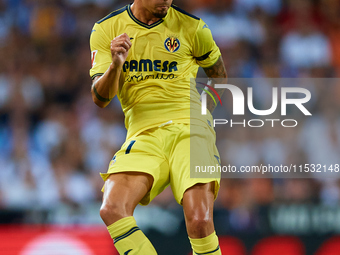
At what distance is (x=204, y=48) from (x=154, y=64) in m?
0.42

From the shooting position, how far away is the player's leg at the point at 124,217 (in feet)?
9.42

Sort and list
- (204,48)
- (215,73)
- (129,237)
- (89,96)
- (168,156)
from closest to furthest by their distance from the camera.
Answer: (129,237)
(168,156)
(204,48)
(215,73)
(89,96)

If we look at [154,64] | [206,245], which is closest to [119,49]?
[154,64]

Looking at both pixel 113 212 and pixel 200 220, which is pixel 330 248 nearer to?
pixel 200 220

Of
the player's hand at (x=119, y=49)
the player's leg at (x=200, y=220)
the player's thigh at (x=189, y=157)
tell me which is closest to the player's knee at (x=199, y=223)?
the player's leg at (x=200, y=220)

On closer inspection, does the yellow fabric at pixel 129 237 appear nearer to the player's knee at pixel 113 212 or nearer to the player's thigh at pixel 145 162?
the player's knee at pixel 113 212

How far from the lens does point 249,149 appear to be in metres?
6.57

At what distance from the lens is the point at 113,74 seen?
120 inches

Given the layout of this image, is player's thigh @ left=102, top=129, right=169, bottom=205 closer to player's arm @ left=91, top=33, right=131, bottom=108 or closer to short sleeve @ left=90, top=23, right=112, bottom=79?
player's arm @ left=91, top=33, right=131, bottom=108

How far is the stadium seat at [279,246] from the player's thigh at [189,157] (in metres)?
1.63

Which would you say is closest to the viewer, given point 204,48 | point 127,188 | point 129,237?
point 129,237

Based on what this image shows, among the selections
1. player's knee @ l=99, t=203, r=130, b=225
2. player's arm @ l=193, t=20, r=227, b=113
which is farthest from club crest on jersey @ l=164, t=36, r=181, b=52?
player's knee @ l=99, t=203, r=130, b=225

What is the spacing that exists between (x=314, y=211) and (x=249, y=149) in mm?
1923

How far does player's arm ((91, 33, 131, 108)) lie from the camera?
9.77ft
